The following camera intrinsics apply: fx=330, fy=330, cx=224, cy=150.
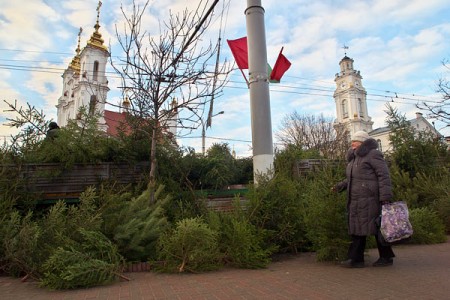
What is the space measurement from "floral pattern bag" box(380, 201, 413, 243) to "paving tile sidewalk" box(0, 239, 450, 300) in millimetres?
450

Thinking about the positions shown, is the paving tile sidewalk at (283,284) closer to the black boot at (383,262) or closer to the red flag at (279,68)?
the black boot at (383,262)

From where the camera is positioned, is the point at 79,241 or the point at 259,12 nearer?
the point at 79,241

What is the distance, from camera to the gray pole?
657 cm

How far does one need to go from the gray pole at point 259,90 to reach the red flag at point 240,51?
0.88 meters

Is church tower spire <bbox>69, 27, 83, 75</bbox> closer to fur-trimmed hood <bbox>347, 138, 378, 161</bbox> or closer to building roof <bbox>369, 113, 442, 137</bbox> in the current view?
building roof <bbox>369, 113, 442, 137</bbox>

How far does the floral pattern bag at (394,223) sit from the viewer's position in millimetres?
4156

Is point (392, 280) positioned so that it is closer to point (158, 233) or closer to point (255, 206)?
point (255, 206)

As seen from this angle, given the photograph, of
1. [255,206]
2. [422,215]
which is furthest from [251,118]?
[422,215]

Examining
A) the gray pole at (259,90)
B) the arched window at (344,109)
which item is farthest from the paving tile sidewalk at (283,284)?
the arched window at (344,109)

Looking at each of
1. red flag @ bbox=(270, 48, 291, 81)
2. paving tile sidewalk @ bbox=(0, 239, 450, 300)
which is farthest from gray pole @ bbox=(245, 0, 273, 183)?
paving tile sidewalk @ bbox=(0, 239, 450, 300)

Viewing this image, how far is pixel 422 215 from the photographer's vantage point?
658 centimetres

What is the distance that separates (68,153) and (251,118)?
3933 mm

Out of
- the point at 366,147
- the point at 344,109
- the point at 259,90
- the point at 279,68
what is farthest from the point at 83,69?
the point at 366,147

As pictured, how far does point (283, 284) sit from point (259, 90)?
13.5 feet
